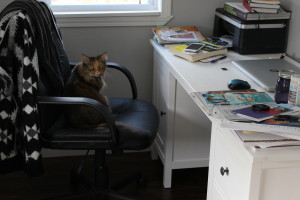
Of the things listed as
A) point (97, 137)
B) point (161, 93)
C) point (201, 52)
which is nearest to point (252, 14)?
point (201, 52)

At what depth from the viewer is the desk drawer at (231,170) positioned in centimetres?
151

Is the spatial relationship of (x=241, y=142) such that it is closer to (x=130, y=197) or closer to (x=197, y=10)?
(x=130, y=197)

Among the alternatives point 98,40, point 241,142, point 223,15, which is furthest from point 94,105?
point 223,15

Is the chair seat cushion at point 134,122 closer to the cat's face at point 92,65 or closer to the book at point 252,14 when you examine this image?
the cat's face at point 92,65

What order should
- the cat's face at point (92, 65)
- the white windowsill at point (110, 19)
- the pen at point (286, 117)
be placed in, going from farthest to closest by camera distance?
1. the white windowsill at point (110, 19)
2. the cat's face at point (92, 65)
3. the pen at point (286, 117)

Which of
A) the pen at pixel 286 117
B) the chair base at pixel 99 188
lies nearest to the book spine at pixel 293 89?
the pen at pixel 286 117

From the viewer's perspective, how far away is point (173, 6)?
Answer: 9.43 feet

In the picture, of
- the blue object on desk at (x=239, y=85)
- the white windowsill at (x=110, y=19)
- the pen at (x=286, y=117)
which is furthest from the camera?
the white windowsill at (x=110, y=19)

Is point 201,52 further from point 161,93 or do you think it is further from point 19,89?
point 19,89

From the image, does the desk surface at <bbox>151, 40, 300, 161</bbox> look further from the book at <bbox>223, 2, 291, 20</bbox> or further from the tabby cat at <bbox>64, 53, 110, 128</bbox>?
the tabby cat at <bbox>64, 53, 110, 128</bbox>

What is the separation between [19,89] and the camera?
81.4 inches

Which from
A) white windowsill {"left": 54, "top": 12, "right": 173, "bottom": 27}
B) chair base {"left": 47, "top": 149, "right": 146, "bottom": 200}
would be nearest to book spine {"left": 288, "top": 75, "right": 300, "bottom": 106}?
chair base {"left": 47, "top": 149, "right": 146, "bottom": 200}

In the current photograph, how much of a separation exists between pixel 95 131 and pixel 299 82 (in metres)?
0.93

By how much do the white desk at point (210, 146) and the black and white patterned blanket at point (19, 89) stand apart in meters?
0.68
